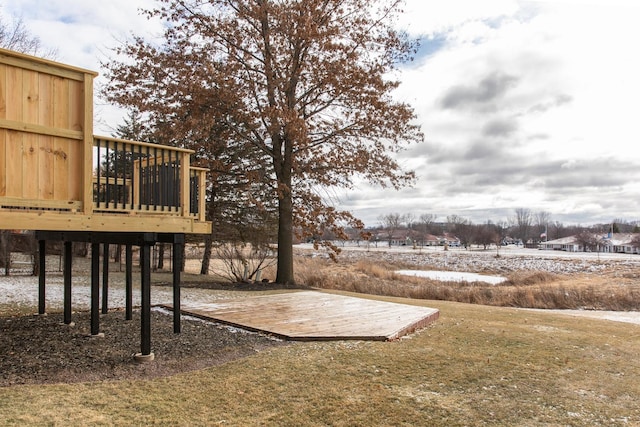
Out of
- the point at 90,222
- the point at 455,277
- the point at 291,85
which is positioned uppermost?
the point at 291,85

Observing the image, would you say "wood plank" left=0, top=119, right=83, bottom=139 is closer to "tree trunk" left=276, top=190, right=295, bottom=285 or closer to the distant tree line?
"tree trunk" left=276, top=190, right=295, bottom=285

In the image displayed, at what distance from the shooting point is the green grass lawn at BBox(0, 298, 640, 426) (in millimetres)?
3768

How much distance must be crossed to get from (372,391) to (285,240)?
1066cm

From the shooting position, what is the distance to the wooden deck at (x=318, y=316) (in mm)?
6621

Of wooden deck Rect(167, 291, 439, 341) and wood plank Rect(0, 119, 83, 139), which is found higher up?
wood plank Rect(0, 119, 83, 139)

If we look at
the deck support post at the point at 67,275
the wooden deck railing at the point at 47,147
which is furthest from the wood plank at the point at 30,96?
the deck support post at the point at 67,275

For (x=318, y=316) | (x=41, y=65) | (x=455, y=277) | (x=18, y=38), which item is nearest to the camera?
(x=41, y=65)

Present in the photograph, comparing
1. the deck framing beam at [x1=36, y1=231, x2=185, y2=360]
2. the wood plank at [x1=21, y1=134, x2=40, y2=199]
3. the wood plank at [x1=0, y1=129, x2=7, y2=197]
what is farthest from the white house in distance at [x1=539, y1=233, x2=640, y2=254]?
the wood plank at [x1=0, y1=129, x2=7, y2=197]

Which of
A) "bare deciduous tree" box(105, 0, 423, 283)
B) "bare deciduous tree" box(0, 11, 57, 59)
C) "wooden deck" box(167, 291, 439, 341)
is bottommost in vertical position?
"wooden deck" box(167, 291, 439, 341)

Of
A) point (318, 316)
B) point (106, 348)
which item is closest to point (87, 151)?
point (106, 348)

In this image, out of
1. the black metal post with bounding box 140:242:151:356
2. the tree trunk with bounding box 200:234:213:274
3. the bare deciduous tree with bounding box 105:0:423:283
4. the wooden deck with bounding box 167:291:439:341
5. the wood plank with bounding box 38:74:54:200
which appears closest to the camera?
the wood plank with bounding box 38:74:54:200

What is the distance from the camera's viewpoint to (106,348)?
19.0 feet

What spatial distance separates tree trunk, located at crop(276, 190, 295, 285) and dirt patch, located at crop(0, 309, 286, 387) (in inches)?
284

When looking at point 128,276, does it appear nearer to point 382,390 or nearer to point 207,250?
point 382,390
